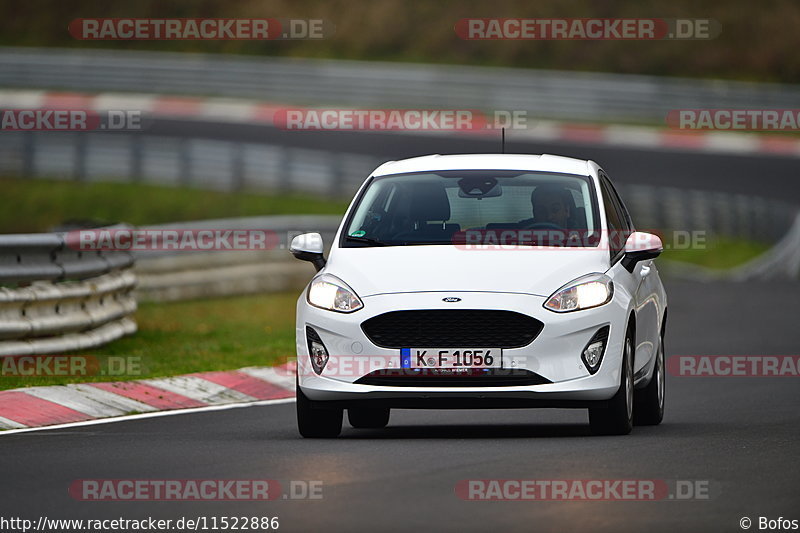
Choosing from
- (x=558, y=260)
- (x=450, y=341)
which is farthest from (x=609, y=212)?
(x=450, y=341)

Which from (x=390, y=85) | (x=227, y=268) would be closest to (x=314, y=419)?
(x=227, y=268)

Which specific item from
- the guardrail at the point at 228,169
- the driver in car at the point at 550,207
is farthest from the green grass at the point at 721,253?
the driver in car at the point at 550,207

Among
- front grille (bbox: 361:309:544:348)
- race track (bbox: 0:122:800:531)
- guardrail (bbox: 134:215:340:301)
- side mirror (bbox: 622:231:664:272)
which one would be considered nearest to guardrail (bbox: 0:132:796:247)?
guardrail (bbox: 134:215:340:301)

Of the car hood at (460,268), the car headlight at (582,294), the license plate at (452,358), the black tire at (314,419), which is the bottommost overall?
the black tire at (314,419)

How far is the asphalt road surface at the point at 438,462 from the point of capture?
772cm

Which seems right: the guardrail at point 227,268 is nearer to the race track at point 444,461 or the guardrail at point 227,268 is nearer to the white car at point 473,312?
the race track at point 444,461

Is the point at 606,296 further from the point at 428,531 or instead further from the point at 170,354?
the point at 170,354

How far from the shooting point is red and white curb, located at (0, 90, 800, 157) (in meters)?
43.3

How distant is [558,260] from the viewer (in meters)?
10.7

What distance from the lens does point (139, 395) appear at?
42.7ft

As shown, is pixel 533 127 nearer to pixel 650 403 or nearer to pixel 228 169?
pixel 228 169

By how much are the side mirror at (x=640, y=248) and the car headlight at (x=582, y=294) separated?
0.50 meters

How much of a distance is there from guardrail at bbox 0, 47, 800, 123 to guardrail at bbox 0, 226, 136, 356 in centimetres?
2916

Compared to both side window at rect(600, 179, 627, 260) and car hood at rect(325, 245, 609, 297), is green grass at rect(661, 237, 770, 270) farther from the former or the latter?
car hood at rect(325, 245, 609, 297)
